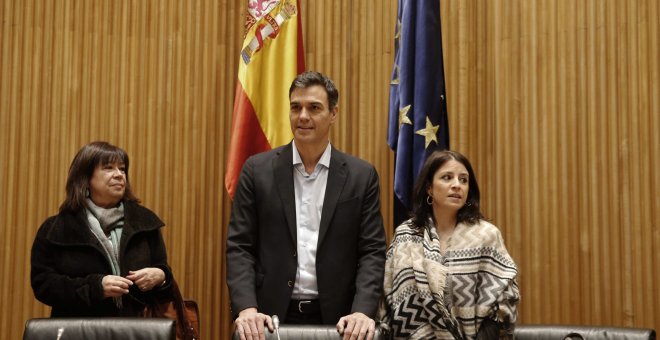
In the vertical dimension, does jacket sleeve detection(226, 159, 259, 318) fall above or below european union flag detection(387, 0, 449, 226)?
below

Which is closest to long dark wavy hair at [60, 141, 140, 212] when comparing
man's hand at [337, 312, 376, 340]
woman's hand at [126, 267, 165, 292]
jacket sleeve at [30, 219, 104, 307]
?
jacket sleeve at [30, 219, 104, 307]

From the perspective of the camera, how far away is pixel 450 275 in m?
2.15

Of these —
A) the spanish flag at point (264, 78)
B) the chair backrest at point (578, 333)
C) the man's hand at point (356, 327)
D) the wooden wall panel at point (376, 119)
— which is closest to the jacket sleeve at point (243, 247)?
the man's hand at point (356, 327)

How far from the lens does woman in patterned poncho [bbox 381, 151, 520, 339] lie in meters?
2.11

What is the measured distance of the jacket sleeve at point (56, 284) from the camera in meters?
2.28

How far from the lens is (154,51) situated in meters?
3.44

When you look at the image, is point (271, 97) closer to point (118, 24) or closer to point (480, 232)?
point (118, 24)

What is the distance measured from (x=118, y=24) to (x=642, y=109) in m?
2.18

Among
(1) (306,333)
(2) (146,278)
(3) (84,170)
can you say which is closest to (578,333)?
(1) (306,333)

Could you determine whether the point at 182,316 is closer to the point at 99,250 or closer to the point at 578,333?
the point at 99,250

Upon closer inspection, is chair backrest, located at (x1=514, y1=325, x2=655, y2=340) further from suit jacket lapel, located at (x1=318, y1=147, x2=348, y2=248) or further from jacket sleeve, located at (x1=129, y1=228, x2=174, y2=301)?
jacket sleeve, located at (x1=129, y1=228, x2=174, y2=301)

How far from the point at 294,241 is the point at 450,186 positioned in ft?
1.61

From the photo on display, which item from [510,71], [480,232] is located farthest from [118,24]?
[480,232]

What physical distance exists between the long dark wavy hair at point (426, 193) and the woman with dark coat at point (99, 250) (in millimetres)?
807
